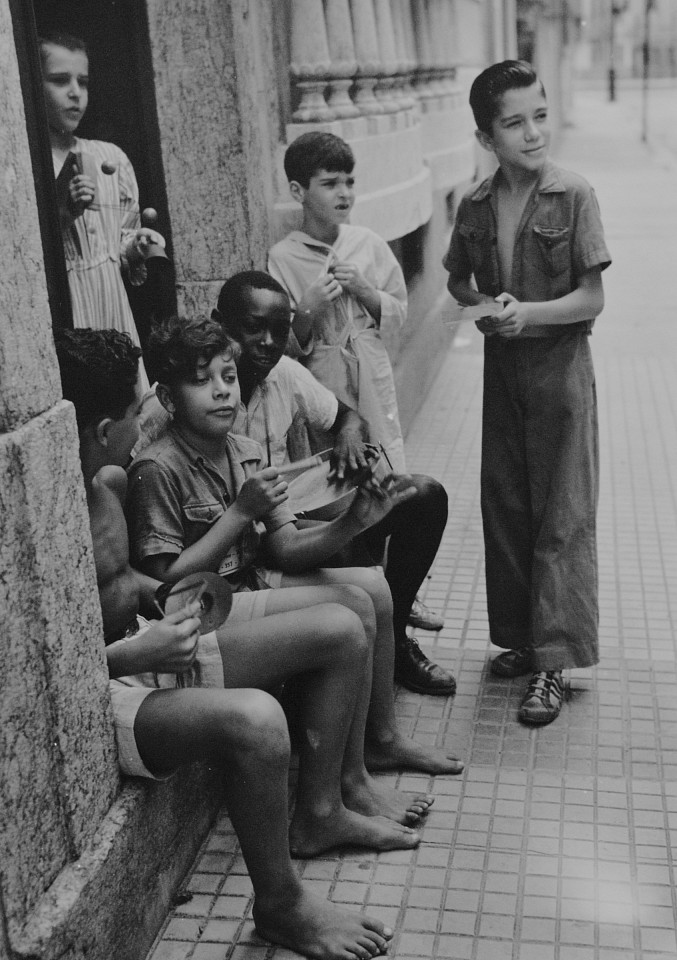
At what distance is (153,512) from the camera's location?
2.87 m

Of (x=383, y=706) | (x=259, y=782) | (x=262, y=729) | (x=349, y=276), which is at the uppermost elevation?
(x=349, y=276)

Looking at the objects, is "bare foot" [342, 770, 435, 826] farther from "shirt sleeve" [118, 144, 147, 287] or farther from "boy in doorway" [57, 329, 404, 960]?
"shirt sleeve" [118, 144, 147, 287]

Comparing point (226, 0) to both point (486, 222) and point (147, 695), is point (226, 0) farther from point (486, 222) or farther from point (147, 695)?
point (147, 695)

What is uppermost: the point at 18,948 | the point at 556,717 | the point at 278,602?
the point at 278,602

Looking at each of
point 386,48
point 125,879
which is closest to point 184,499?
point 125,879

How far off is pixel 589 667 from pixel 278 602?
4.32 feet

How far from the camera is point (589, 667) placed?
3.87 meters

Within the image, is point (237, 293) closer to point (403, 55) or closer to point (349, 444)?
point (349, 444)

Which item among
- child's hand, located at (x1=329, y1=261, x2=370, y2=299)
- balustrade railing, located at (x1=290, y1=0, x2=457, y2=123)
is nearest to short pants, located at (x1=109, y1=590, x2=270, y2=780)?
child's hand, located at (x1=329, y1=261, x2=370, y2=299)

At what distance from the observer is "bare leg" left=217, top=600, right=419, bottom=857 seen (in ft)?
9.15

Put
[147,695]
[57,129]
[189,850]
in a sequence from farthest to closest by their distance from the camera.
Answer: [57,129] → [189,850] → [147,695]

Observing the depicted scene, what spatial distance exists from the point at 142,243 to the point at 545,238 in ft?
4.17

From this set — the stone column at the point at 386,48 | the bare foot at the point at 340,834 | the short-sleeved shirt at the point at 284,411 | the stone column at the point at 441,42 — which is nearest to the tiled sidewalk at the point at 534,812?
the bare foot at the point at 340,834

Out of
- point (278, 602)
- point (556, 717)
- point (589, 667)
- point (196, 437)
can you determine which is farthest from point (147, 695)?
point (589, 667)
